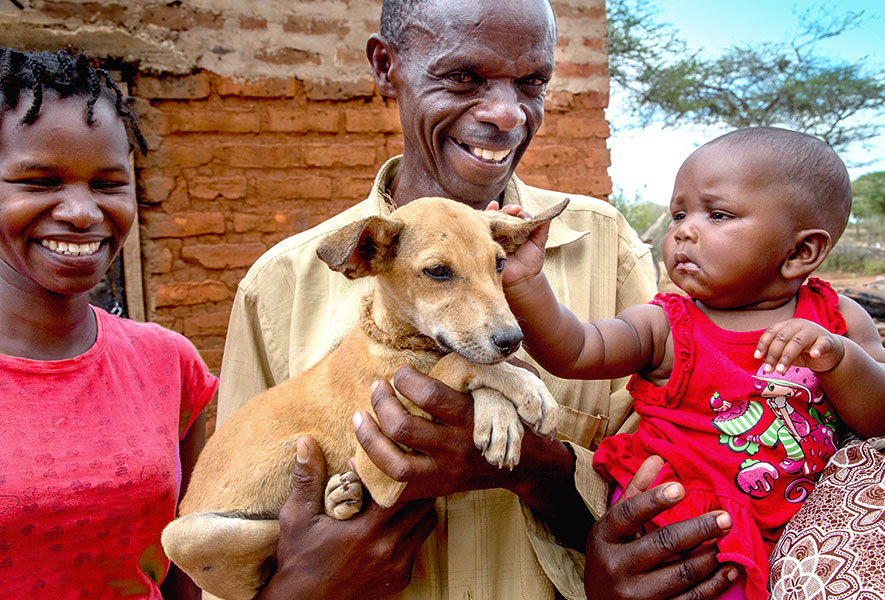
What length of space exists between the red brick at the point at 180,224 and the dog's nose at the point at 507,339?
3.90 meters

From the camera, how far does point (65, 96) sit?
245 cm

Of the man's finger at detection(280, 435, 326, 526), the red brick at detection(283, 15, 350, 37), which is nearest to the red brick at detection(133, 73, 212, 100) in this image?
the red brick at detection(283, 15, 350, 37)

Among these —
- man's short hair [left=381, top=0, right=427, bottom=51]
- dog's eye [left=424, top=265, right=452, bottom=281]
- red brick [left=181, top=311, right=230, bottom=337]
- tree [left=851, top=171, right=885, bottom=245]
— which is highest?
man's short hair [left=381, top=0, right=427, bottom=51]

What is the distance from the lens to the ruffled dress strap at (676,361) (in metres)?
2.24

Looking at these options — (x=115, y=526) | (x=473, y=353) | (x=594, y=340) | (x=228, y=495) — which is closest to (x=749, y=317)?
(x=594, y=340)

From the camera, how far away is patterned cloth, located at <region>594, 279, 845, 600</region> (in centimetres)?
210

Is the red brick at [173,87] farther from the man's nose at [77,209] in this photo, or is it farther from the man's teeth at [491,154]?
the man's teeth at [491,154]

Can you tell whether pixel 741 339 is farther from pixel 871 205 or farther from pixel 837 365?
pixel 871 205

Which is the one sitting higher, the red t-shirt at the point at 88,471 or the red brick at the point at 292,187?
the red brick at the point at 292,187

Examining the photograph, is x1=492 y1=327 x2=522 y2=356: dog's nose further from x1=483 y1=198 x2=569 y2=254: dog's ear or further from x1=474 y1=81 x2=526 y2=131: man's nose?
x1=474 y1=81 x2=526 y2=131: man's nose

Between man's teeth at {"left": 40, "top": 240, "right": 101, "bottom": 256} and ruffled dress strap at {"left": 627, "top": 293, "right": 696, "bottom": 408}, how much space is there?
6.53ft

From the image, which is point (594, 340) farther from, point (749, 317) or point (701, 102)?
point (701, 102)

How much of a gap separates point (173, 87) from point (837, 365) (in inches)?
187

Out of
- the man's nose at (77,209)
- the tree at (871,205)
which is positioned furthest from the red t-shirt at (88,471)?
the tree at (871,205)
